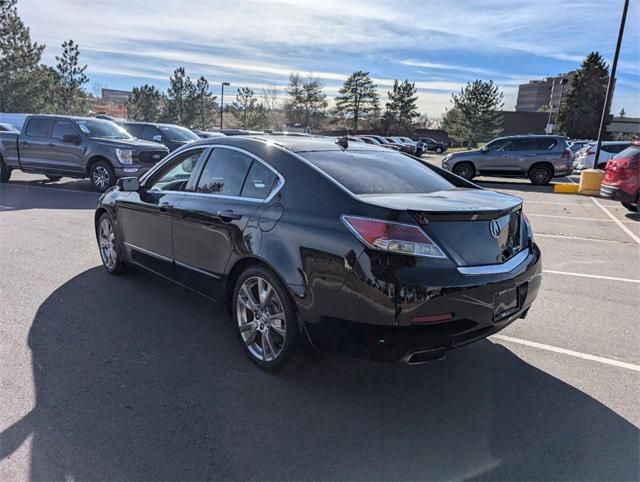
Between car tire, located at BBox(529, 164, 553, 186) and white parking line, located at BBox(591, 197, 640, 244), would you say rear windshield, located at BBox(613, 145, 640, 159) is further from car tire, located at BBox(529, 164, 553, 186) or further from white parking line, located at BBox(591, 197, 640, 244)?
car tire, located at BBox(529, 164, 553, 186)

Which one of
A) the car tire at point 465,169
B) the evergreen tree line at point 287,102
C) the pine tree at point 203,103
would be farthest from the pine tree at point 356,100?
the car tire at point 465,169

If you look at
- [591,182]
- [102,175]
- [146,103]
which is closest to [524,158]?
[591,182]

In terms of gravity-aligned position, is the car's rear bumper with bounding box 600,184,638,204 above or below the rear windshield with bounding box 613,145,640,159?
below

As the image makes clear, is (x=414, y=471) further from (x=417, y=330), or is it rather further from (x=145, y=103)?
(x=145, y=103)

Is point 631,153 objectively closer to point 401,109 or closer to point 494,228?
point 494,228

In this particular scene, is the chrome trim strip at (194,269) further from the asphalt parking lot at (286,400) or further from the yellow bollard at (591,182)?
the yellow bollard at (591,182)

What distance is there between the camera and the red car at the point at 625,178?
411 inches

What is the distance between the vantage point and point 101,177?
40.9 feet

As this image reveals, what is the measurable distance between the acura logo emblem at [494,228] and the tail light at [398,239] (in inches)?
18.9

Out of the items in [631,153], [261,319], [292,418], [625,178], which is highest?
[631,153]

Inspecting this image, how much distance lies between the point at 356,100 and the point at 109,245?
66504mm

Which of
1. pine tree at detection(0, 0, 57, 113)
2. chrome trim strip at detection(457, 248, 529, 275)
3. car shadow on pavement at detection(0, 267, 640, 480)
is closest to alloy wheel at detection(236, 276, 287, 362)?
car shadow on pavement at detection(0, 267, 640, 480)

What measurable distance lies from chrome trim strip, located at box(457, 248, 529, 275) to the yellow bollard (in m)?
13.9

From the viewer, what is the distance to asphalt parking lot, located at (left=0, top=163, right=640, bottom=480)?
2.59 m
